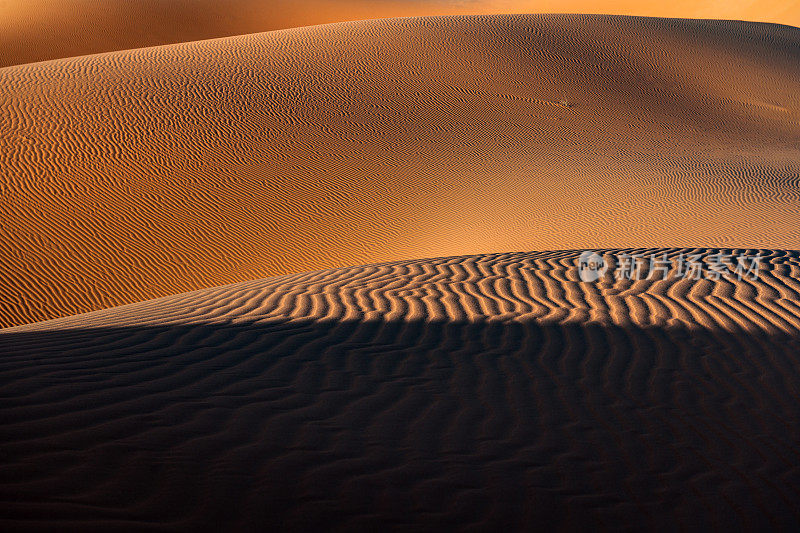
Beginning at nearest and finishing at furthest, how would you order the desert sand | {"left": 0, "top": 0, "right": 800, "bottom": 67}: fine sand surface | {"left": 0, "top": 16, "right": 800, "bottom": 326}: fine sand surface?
the desert sand
{"left": 0, "top": 16, "right": 800, "bottom": 326}: fine sand surface
{"left": 0, "top": 0, "right": 800, "bottom": 67}: fine sand surface

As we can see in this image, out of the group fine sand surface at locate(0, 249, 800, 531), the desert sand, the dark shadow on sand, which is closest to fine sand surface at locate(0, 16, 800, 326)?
the desert sand

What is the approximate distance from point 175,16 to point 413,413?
4341 centimetres

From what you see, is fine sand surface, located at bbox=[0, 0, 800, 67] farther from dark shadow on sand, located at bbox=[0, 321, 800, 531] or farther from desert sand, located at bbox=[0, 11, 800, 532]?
dark shadow on sand, located at bbox=[0, 321, 800, 531]

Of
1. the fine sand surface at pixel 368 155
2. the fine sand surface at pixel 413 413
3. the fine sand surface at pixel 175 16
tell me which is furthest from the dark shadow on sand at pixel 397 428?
the fine sand surface at pixel 175 16

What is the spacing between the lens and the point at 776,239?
11680mm

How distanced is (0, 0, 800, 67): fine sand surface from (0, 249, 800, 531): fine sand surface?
1362 inches

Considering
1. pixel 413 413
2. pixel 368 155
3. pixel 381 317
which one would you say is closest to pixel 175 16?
pixel 368 155

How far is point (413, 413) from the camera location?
3955 millimetres

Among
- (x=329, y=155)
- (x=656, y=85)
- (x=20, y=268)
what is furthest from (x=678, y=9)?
(x=20, y=268)

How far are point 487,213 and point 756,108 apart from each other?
573 inches

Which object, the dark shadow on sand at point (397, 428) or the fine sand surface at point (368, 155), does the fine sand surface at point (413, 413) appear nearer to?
the dark shadow on sand at point (397, 428)

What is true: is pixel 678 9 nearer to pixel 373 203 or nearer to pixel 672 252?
pixel 373 203

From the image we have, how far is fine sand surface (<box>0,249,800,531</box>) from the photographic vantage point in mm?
2947

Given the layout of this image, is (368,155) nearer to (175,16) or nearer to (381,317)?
(381,317)
